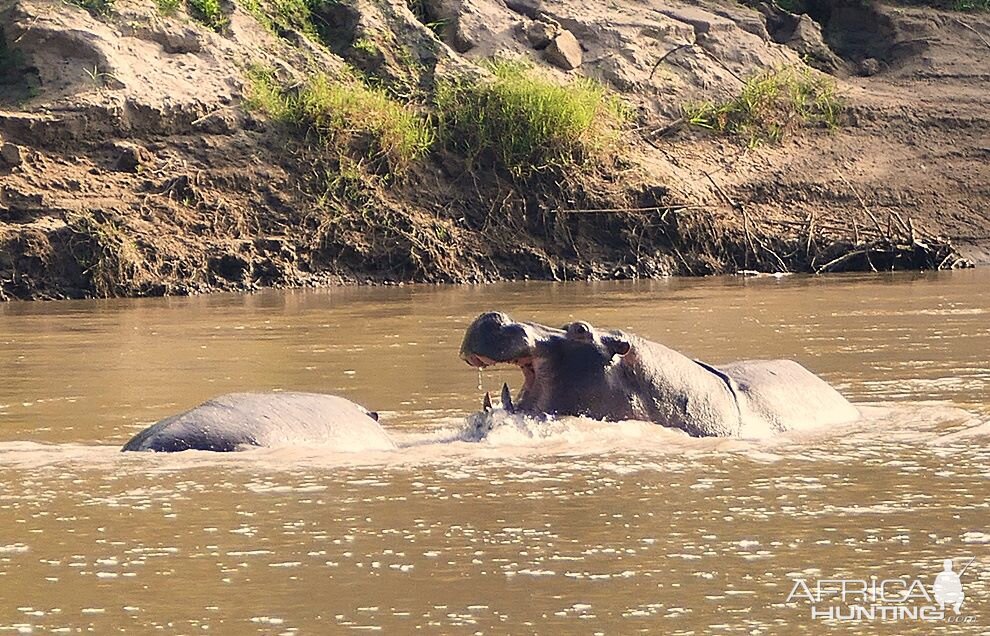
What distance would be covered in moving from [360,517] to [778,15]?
17.7 m

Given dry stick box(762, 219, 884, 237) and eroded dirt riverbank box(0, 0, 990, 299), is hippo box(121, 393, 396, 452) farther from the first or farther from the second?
dry stick box(762, 219, 884, 237)

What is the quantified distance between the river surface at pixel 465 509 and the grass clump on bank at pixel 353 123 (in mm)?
7040

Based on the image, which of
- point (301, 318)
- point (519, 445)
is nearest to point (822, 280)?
point (301, 318)

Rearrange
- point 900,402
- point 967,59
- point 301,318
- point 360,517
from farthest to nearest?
point 967,59 → point 301,318 → point 900,402 → point 360,517

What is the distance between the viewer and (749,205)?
18.0 metres

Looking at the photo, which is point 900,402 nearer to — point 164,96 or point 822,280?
point 822,280

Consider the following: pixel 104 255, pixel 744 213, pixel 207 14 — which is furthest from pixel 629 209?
pixel 104 255

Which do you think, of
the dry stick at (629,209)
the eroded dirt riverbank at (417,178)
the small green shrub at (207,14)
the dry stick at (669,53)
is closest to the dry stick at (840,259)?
the eroded dirt riverbank at (417,178)

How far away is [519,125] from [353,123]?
157 centimetres

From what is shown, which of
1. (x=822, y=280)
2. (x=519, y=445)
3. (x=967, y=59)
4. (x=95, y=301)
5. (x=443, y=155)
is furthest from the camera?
(x=967, y=59)

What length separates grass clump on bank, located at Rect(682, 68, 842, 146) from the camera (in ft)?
63.1

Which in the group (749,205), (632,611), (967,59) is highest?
(967,59)

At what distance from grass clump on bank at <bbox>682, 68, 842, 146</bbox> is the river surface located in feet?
30.4

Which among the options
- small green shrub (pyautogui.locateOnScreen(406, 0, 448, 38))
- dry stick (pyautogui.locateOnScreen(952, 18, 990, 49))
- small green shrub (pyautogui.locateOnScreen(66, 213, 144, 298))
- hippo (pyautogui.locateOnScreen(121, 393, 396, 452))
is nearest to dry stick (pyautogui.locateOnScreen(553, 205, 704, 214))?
small green shrub (pyautogui.locateOnScreen(406, 0, 448, 38))
